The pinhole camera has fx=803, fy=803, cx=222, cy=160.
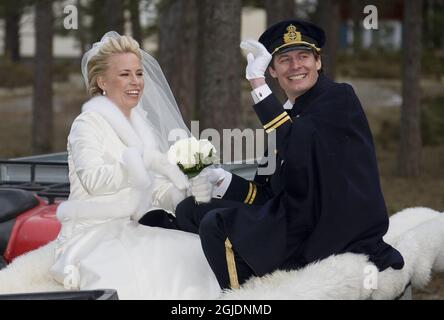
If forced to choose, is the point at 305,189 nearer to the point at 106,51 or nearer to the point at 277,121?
the point at 277,121

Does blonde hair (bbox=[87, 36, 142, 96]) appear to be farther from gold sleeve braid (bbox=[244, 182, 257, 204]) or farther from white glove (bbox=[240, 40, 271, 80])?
gold sleeve braid (bbox=[244, 182, 257, 204])

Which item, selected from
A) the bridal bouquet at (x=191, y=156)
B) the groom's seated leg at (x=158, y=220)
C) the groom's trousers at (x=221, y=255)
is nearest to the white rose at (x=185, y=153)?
the bridal bouquet at (x=191, y=156)

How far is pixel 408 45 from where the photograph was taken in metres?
14.8

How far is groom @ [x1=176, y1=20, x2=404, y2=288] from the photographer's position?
11.8ft

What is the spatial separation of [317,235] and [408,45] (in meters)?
11.8

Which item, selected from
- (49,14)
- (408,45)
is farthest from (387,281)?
(49,14)

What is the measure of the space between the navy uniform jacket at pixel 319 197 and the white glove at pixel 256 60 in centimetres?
13

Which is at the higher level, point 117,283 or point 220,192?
point 220,192

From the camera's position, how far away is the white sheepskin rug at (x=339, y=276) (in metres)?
3.45

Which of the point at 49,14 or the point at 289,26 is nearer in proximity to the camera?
the point at 289,26

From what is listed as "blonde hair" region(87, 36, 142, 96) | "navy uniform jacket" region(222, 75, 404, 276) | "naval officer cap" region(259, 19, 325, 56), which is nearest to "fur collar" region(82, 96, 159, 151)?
"blonde hair" region(87, 36, 142, 96)

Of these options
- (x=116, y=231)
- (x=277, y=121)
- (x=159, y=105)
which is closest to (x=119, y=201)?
(x=116, y=231)
